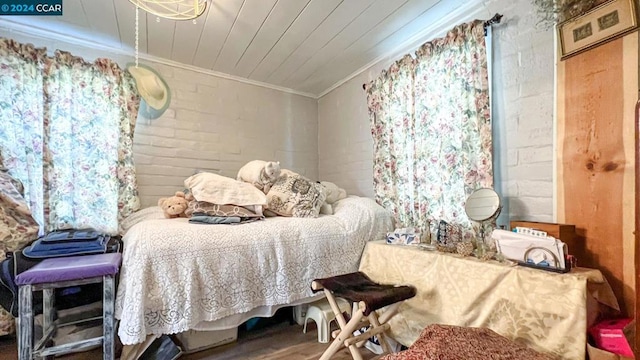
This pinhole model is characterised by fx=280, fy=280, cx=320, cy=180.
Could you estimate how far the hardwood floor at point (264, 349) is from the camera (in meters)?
1.63

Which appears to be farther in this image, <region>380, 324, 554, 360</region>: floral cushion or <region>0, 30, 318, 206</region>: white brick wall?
<region>0, 30, 318, 206</region>: white brick wall

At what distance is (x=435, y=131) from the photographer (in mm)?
1842

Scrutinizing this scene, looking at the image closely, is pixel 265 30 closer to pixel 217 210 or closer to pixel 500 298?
pixel 217 210

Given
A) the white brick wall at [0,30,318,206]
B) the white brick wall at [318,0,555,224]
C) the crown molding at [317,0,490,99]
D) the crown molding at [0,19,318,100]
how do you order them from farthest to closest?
the white brick wall at [0,30,318,206] < the crown molding at [0,19,318,100] < the crown molding at [317,0,490,99] < the white brick wall at [318,0,555,224]

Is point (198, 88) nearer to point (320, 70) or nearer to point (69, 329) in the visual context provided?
point (320, 70)

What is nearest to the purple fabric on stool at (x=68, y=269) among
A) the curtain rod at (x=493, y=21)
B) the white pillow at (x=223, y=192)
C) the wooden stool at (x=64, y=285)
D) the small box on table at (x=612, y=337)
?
the wooden stool at (x=64, y=285)

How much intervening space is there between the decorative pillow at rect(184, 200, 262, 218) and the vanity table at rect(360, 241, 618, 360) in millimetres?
970

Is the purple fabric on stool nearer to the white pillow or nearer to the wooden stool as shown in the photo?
the wooden stool

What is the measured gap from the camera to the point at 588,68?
124 cm

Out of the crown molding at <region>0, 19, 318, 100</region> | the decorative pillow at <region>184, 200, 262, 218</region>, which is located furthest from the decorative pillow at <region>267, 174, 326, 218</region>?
the crown molding at <region>0, 19, 318, 100</region>

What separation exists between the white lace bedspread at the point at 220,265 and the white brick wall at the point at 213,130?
0.68 meters

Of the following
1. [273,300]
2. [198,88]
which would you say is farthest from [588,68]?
[198,88]

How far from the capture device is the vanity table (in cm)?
100

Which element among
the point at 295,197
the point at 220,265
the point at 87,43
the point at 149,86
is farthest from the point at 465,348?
the point at 87,43
